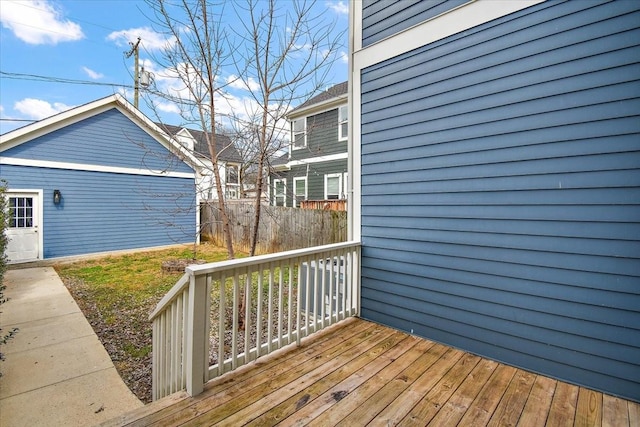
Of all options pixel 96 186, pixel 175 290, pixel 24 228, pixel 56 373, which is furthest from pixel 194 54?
pixel 24 228

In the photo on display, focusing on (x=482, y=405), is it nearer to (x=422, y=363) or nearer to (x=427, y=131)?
(x=422, y=363)

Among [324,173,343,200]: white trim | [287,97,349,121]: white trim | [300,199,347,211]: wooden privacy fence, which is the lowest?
[300,199,347,211]: wooden privacy fence

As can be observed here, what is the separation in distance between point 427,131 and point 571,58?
1.12 m

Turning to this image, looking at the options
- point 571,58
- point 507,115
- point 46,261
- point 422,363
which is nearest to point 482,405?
point 422,363

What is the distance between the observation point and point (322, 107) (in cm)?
1123

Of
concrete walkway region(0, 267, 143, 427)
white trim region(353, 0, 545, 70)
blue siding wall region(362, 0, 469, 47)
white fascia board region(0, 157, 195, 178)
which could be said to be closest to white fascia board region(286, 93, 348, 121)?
white fascia board region(0, 157, 195, 178)

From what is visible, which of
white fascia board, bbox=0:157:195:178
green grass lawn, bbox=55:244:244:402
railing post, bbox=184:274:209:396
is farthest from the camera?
white fascia board, bbox=0:157:195:178

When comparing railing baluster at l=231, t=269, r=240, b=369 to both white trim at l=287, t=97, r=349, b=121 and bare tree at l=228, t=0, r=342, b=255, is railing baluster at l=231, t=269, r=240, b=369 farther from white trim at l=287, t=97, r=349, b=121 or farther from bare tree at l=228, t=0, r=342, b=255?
white trim at l=287, t=97, r=349, b=121

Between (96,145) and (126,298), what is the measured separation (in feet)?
19.8

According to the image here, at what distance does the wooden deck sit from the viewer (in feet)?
5.79

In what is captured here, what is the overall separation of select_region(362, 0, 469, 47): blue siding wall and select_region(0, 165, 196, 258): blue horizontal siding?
19.1 feet

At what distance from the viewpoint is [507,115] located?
94.4 inches

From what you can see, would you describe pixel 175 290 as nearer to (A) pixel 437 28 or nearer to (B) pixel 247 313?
(B) pixel 247 313

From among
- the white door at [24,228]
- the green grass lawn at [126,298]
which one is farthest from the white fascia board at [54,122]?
the green grass lawn at [126,298]
